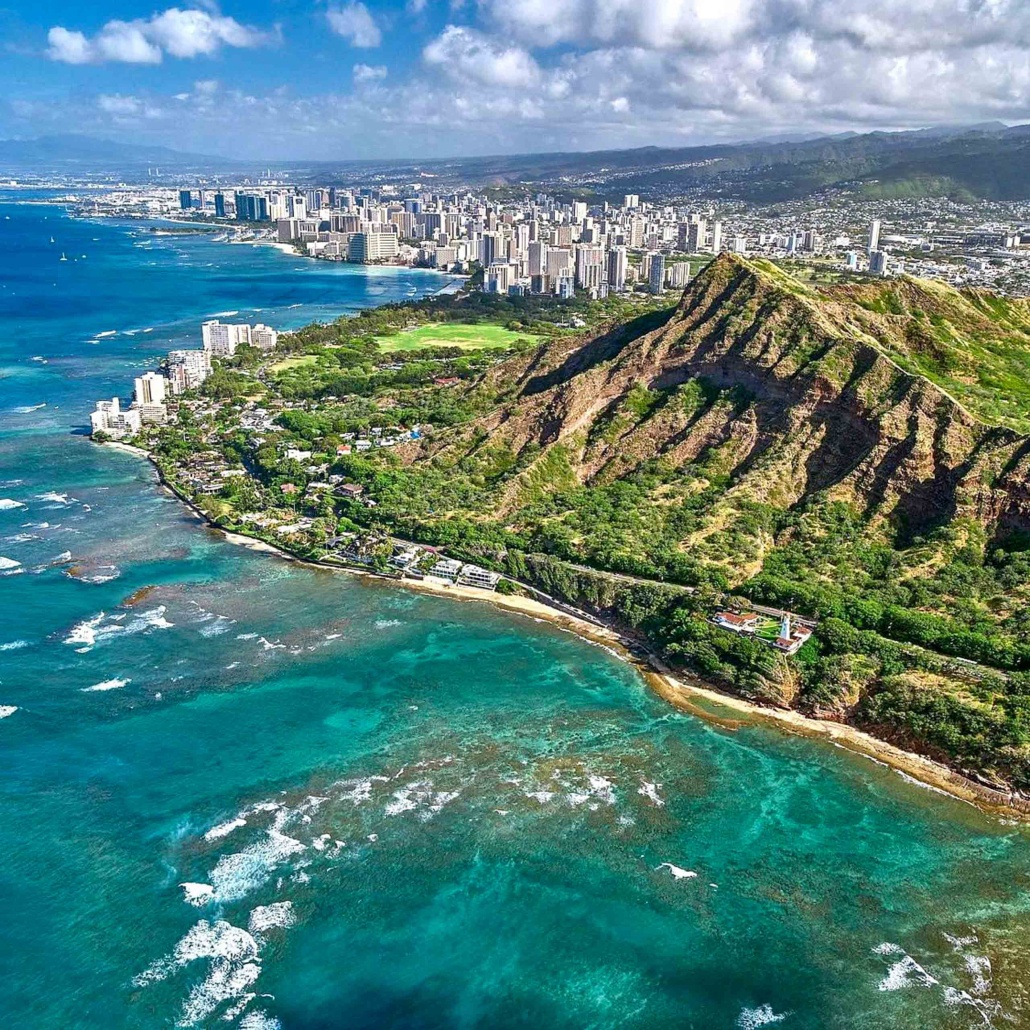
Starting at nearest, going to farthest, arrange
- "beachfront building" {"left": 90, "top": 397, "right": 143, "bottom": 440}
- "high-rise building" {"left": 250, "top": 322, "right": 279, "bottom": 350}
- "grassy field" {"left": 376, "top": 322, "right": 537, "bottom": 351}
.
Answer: "beachfront building" {"left": 90, "top": 397, "right": 143, "bottom": 440}, "high-rise building" {"left": 250, "top": 322, "right": 279, "bottom": 350}, "grassy field" {"left": 376, "top": 322, "right": 537, "bottom": 351}

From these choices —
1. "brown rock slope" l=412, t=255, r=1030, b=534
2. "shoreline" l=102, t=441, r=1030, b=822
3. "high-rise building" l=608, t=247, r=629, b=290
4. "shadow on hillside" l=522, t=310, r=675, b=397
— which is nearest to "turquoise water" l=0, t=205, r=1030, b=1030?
"shoreline" l=102, t=441, r=1030, b=822

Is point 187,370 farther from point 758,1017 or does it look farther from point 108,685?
point 758,1017

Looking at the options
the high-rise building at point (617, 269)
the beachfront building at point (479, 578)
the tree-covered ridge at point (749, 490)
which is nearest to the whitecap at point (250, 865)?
the tree-covered ridge at point (749, 490)

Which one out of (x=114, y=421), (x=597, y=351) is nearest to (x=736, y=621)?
(x=597, y=351)

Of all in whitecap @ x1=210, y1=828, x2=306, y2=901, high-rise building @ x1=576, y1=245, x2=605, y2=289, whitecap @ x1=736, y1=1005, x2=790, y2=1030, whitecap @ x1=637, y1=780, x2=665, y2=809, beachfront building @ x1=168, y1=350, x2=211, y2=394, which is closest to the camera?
whitecap @ x1=736, y1=1005, x2=790, y2=1030

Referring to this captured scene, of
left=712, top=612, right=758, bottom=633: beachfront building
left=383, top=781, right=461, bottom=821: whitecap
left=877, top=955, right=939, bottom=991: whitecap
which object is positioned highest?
left=712, top=612, right=758, bottom=633: beachfront building

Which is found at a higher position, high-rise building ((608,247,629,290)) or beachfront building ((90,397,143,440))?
high-rise building ((608,247,629,290))

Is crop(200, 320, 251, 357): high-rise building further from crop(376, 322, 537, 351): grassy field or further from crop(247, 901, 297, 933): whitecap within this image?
crop(247, 901, 297, 933): whitecap
